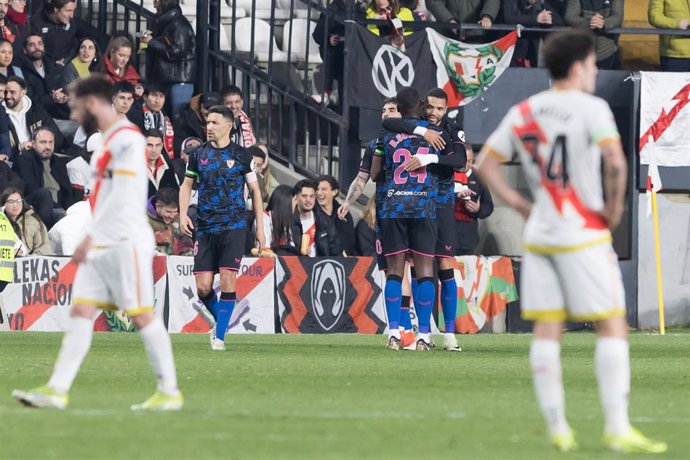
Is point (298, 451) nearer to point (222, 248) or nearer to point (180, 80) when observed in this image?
point (222, 248)

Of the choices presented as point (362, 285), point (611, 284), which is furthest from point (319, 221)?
point (611, 284)

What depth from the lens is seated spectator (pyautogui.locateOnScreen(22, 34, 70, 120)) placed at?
23.4m

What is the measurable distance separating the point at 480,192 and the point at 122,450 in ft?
51.4

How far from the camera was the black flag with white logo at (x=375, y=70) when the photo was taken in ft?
79.3

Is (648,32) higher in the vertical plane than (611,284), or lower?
higher

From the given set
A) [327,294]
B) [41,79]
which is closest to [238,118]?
[41,79]

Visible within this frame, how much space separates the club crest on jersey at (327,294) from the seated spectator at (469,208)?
2.07m

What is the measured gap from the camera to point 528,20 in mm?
25594

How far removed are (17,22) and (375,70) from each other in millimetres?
5103

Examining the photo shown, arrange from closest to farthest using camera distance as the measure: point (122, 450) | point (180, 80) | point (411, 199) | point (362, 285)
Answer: point (122, 450)
point (411, 199)
point (362, 285)
point (180, 80)

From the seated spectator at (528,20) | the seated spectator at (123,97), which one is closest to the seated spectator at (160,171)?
the seated spectator at (123,97)

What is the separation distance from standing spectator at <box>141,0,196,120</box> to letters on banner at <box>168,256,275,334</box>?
3840 millimetres

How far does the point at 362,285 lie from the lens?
71.5 ft

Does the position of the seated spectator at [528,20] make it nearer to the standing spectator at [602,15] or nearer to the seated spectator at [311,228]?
the standing spectator at [602,15]
